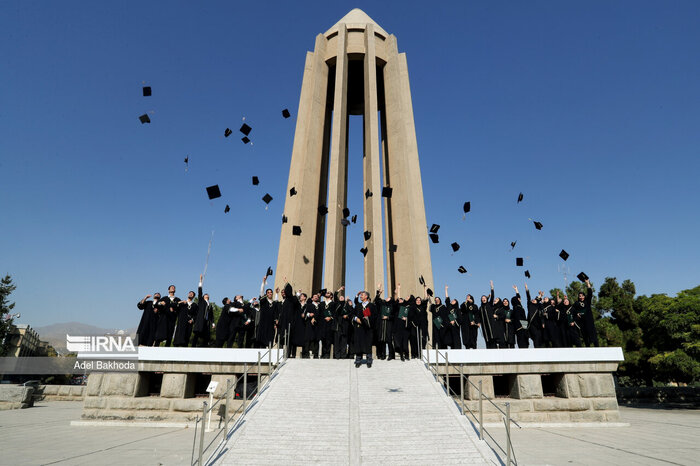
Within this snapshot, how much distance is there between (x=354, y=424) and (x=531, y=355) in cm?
401

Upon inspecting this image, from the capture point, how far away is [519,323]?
888cm

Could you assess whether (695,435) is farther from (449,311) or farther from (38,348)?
(38,348)

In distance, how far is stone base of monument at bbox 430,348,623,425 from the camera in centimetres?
698

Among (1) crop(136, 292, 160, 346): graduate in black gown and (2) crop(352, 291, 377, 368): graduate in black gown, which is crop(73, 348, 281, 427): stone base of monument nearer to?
(1) crop(136, 292, 160, 346): graduate in black gown

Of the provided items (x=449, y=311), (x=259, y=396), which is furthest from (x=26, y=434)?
(x=449, y=311)

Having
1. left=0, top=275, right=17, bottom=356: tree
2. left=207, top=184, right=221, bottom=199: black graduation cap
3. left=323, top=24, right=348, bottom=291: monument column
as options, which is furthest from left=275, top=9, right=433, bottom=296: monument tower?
left=0, top=275, right=17, bottom=356: tree

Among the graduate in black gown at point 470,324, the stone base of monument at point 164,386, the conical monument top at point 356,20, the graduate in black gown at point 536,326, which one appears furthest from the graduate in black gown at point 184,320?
the conical monument top at point 356,20

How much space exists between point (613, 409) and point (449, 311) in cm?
352

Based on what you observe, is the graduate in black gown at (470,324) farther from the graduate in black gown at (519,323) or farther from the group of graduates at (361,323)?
the graduate in black gown at (519,323)

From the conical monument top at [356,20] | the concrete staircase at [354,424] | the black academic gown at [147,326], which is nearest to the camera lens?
the concrete staircase at [354,424]

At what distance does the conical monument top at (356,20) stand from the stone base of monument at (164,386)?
17072 mm

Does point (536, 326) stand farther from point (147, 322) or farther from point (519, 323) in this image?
point (147, 322)

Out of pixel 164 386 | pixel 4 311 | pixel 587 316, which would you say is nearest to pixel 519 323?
pixel 587 316

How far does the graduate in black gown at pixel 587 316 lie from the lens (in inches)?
336
